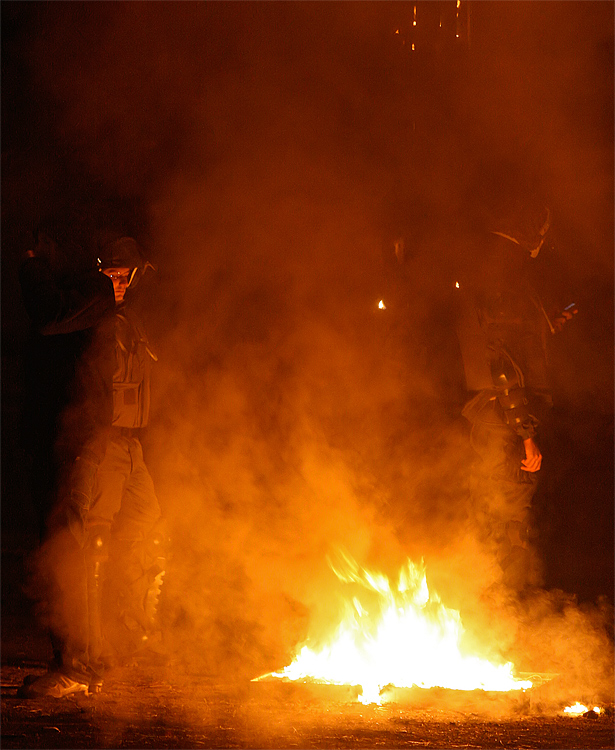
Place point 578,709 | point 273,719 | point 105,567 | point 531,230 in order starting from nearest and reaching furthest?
point 273,719 → point 578,709 → point 105,567 → point 531,230

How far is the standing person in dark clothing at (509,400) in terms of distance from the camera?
423 centimetres

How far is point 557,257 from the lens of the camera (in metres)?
5.29

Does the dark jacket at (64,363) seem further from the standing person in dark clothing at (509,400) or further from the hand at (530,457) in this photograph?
the hand at (530,457)

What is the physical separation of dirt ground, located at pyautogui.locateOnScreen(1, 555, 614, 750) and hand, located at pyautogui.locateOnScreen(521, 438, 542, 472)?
137 cm

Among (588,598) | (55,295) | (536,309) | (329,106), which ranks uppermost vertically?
(329,106)

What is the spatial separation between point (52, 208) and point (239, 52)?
1.60 meters

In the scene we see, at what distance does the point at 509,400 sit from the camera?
4.15m

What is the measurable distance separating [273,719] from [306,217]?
130 inches

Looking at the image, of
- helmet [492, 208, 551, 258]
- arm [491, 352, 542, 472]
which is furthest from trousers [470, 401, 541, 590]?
helmet [492, 208, 551, 258]

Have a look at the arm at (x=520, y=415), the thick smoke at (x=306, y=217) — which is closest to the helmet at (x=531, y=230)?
the thick smoke at (x=306, y=217)

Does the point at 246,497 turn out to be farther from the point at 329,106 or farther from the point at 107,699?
the point at 329,106

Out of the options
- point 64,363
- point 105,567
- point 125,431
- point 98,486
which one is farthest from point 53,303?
point 105,567

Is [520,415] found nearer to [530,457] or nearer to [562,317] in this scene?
[530,457]

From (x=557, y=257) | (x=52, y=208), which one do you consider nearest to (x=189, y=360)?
(x=52, y=208)
